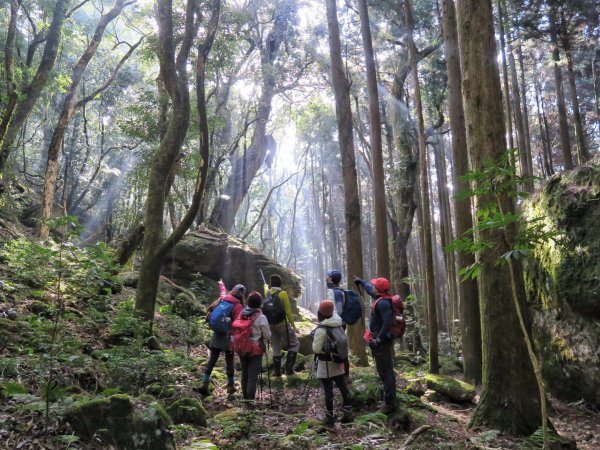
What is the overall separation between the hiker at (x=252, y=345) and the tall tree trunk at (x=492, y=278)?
2.92 m

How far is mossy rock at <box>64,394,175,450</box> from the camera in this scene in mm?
3574

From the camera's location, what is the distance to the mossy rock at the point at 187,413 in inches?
201

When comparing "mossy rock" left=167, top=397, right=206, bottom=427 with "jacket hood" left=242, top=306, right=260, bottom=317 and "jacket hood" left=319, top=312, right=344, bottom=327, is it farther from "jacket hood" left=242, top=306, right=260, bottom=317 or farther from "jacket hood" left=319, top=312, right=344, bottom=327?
"jacket hood" left=319, top=312, right=344, bottom=327

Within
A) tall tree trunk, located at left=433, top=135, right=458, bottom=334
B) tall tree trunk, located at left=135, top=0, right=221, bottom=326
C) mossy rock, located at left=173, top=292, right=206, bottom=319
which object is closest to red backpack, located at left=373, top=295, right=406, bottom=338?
tall tree trunk, located at left=135, top=0, right=221, bottom=326

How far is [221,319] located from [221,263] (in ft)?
29.6

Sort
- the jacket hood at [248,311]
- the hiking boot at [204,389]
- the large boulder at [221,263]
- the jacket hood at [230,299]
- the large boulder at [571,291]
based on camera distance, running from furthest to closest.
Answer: the large boulder at [221,263]
the jacket hood at [230,299]
the large boulder at [571,291]
the hiking boot at [204,389]
the jacket hood at [248,311]

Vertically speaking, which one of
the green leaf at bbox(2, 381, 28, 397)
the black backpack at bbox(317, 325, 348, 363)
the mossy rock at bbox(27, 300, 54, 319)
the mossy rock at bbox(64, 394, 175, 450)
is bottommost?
the mossy rock at bbox(64, 394, 175, 450)

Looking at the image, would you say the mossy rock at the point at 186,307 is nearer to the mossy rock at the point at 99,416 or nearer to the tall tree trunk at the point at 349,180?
the tall tree trunk at the point at 349,180

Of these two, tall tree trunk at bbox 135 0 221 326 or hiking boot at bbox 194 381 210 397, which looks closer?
hiking boot at bbox 194 381 210 397

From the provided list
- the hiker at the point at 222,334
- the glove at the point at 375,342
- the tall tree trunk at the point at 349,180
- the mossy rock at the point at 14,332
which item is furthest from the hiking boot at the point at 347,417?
the tall tree trunk at the point at 349,180

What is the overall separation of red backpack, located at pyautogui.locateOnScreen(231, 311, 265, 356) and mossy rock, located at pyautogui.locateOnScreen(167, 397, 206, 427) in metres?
1.24

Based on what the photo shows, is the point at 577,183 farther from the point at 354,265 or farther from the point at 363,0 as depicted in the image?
the point at 363,0

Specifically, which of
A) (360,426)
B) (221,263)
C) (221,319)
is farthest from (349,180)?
(221,263)

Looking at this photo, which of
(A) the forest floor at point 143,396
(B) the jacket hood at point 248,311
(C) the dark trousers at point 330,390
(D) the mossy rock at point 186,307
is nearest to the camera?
(A) the forest floor at point 143,396
